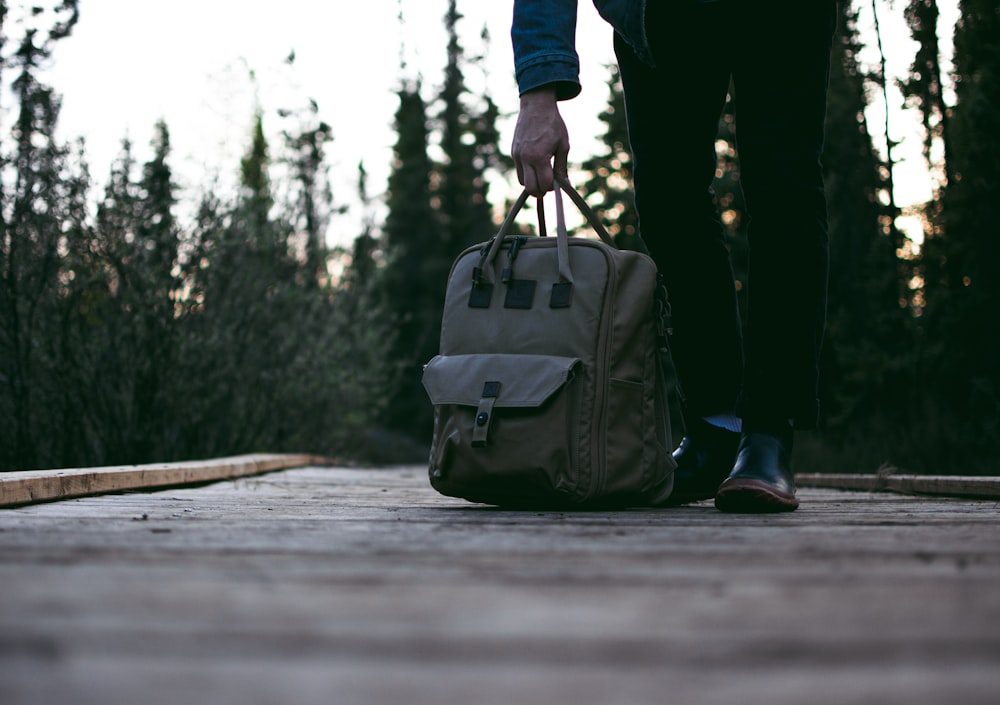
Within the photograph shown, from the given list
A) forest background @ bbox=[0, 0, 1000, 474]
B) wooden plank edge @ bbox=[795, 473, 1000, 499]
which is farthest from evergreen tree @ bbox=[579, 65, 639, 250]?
wooden plank edge @ bbox=[795, 473, 1000, 499]

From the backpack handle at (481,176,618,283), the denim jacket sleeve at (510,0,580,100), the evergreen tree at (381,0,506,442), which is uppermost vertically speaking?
the evergreen tree at (381,0,506,442)

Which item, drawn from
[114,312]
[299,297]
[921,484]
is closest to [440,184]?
[299,297]

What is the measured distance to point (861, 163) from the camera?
49.5 feet

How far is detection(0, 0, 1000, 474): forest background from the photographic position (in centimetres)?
486

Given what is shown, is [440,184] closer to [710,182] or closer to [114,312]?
[114,312]

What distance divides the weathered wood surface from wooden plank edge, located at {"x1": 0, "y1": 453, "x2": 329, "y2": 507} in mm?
778

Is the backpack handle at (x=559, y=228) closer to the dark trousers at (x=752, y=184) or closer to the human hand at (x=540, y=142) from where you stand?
the human hand at (x=540, y=142)

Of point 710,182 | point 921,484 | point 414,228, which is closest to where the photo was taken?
point 710,182

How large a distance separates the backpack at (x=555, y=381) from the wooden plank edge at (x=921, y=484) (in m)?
0.90

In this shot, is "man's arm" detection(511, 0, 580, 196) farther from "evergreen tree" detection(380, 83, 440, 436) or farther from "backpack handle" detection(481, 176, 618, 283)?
→ "evergreen tree" detection(380, 83, 440, 436)

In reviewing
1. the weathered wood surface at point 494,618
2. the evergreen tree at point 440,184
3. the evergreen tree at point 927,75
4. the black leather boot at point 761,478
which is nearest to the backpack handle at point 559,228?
the black leather boot at point 761,478

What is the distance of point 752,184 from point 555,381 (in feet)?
2.47

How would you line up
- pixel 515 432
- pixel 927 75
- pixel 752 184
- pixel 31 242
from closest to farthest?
pixel 515 432 → pixel 752 184 → pixel 31 242 → pixel 927 75

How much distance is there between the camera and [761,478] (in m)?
2.16
